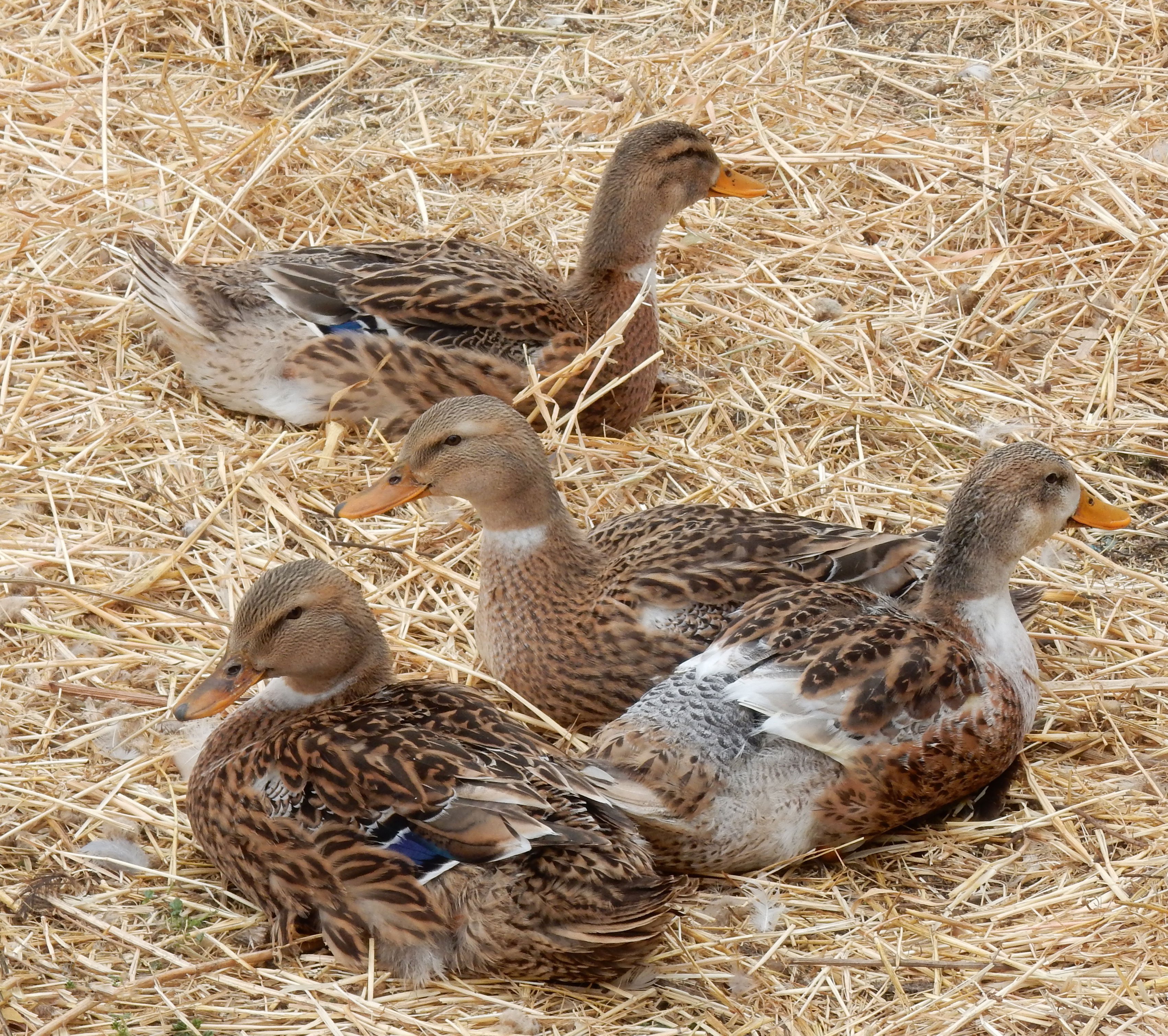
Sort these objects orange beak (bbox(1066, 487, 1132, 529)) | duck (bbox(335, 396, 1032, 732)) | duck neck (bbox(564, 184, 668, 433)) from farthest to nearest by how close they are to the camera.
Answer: duck neck (bbox(564, 184, 668, 433)), orange beak (bbox(1066, 487, 1132, 529)), duck (bbox(335, 396, 1032, 732))

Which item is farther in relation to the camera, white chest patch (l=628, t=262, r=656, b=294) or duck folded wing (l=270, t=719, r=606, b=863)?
white chest patch (l=628, t=262, r=656, b=294)

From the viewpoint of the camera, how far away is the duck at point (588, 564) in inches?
161

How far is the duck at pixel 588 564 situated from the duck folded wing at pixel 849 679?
0.22 m

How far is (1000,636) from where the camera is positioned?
4.02 metres

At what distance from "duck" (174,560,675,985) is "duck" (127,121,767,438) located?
5.13 ft

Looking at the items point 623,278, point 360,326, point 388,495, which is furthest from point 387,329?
point 388,495

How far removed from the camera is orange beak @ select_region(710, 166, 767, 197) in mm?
5703

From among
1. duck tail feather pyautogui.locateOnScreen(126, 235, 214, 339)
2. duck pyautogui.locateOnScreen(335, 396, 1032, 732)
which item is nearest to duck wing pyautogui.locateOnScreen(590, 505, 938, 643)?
duck pyautogui.locateOnScreen(335, 396, 1032, 732)

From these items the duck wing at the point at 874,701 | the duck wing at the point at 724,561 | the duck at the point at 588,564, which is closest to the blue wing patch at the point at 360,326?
the duck at the point at 588,564

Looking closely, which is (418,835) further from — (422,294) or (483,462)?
(422,294)

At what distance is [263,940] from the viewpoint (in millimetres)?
3480

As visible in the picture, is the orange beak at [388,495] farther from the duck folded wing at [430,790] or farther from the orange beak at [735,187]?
the orange beak at [735,187]

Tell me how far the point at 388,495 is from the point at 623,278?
144 centimetres

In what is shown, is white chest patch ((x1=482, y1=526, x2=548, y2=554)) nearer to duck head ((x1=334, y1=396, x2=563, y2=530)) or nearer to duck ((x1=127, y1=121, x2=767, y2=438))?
duck head ((x1=334, y1=396, x2=563, y2=530))
